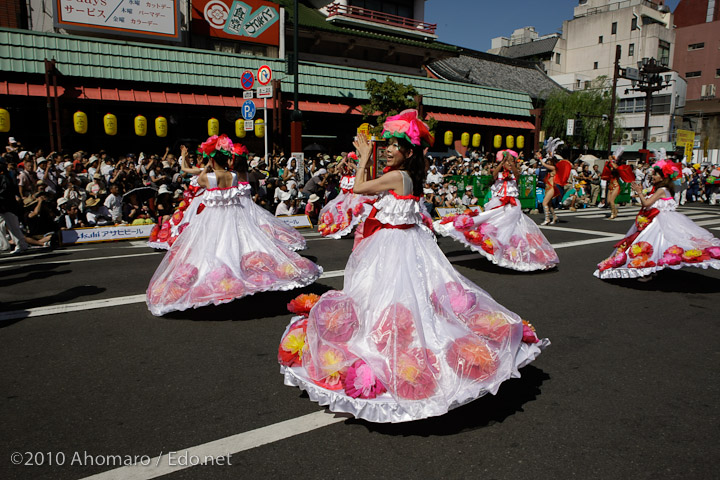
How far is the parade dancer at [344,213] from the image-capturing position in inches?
473

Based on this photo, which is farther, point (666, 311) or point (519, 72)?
point (519, 72)

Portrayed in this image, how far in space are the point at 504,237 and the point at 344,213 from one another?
4561 millimetres

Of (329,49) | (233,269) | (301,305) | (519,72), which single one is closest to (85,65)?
(329,49)

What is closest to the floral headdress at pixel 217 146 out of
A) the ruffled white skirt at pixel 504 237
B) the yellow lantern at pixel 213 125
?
the ruffled white skirt at pixel 504 237

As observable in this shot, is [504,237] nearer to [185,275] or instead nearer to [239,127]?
[185,275]

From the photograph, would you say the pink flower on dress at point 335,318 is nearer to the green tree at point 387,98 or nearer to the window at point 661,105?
the green tree at point 387,98

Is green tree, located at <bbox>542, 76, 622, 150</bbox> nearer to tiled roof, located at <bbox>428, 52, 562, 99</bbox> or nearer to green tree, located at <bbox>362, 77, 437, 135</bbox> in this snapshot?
tiled roof, located at <bbox>428, 52, 562, 99</bbox>

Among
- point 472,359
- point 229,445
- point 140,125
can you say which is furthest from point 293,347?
point 140,125

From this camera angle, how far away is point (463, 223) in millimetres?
8492

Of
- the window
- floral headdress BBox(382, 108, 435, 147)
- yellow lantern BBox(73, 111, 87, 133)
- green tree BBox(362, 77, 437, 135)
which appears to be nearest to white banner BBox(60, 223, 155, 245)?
yellow lantern BBox(73, 111, 87, 133)

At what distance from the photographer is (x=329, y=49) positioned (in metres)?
29.6

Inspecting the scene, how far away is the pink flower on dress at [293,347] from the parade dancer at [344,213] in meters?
7.91

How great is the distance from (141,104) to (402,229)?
63.5 feet

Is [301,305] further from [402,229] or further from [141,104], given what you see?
[141,104]
